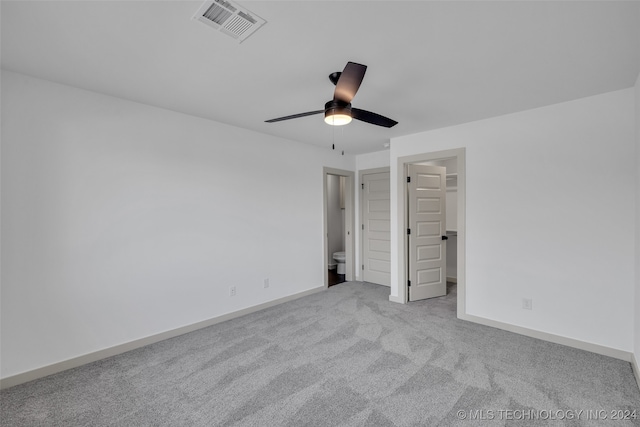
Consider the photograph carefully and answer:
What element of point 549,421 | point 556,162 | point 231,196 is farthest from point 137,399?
point 556,162

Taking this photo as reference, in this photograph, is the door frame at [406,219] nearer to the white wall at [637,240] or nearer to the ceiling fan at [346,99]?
the white wall at [637,240]

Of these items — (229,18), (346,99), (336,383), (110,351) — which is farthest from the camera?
(110,351)

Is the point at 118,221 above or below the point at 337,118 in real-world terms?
below

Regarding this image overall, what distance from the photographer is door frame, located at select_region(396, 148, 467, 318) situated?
3586 millimetres

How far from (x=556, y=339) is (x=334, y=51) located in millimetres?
3560

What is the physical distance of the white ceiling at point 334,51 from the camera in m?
1.57

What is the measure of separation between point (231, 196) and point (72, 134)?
5.41ft

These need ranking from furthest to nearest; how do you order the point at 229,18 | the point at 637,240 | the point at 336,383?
the point at 637,240, the point at 336,383, the point at 229,18

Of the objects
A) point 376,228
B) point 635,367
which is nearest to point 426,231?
point 376,228

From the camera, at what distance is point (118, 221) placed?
9.10 ft

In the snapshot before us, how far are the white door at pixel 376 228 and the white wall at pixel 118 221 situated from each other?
1.95 m

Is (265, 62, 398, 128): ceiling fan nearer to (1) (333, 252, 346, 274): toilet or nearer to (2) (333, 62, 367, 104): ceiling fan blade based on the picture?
(2) (333, 62, 367, 104): ceiling fan blade

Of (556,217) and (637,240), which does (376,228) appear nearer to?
(556,217)

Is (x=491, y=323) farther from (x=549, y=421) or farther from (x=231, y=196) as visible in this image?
(x=231, y=196)
